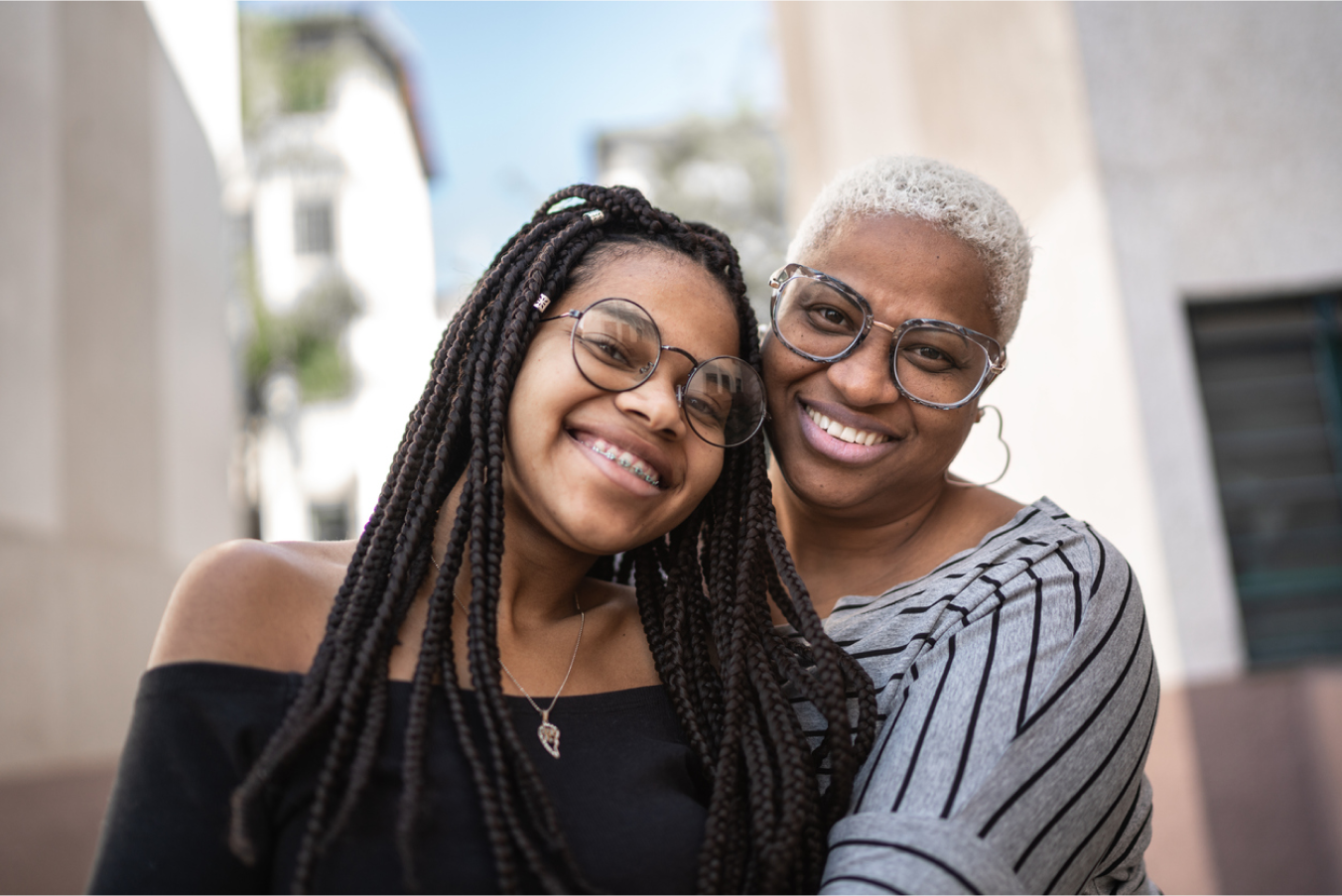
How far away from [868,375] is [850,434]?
14 centimetres

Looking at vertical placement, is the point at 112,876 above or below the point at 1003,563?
below

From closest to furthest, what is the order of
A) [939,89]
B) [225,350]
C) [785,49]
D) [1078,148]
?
[1078,148]
[939,89]
[225,350]
[785,49]

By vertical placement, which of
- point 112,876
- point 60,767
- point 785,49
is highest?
point 785,49

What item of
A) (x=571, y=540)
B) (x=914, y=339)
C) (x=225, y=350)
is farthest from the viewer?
(x=225, y=350)

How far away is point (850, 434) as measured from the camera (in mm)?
2270

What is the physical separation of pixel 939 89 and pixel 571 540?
5.21m

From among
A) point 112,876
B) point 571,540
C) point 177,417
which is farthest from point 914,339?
point 177,417

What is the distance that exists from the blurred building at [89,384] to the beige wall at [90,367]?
0.01m

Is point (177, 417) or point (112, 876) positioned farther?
point (177, 417)

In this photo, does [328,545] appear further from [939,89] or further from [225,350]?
[225,350]

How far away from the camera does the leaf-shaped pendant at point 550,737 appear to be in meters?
1.80

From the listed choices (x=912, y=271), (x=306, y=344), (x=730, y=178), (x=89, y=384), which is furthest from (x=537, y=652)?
(x=306, y=344)

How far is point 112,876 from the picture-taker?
4.88 feet

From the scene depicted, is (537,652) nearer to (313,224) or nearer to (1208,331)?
(1208,331)
